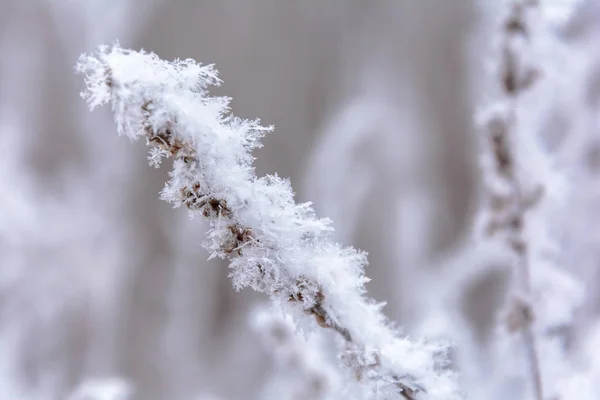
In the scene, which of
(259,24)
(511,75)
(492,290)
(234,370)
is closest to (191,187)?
(511,75)

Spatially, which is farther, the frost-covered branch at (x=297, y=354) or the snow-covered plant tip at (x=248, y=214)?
the frost-covered branch at (x=297, y=354)

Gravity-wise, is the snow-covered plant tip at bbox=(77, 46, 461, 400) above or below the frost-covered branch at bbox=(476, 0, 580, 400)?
below

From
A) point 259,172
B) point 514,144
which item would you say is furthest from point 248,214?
point 259,172

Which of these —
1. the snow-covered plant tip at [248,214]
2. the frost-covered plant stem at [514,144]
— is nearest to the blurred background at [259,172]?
the frost-covered plant stem at [514,144]

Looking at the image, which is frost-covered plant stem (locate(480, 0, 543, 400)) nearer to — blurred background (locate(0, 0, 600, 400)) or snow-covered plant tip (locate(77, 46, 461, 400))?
blurred background (locate(0, 0, 600, 400))

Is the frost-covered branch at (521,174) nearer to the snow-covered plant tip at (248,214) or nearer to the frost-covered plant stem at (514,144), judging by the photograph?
the frost-covered plant stem at (514,144)

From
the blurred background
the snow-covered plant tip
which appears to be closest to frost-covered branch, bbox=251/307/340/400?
the blurred background
